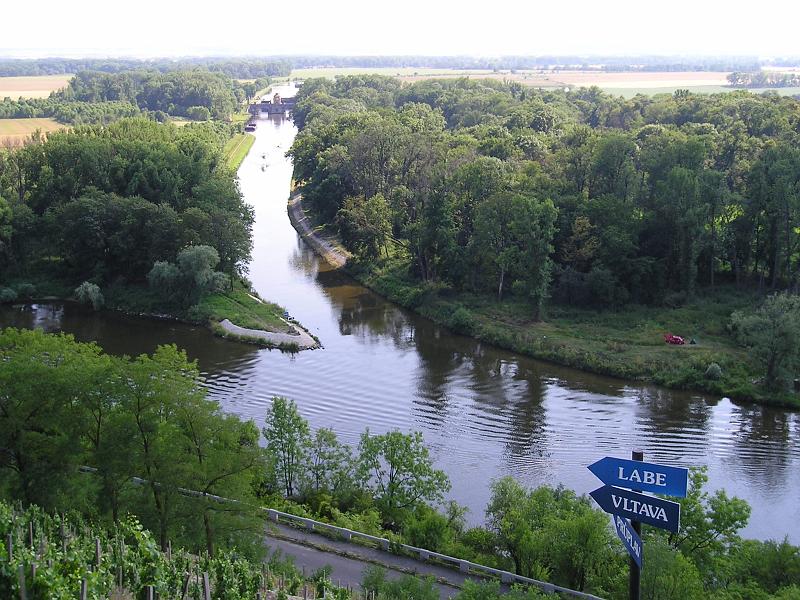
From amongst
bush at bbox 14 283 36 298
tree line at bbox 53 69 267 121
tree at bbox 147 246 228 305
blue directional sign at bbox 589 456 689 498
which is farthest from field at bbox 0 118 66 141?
blue directional sign at bbox 589 456 689 498

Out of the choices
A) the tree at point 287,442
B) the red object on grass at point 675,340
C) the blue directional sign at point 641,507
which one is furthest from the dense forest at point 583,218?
the blue directional sign at point 641,507

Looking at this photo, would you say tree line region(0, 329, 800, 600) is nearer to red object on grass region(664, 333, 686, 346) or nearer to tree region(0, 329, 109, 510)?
tree region(0, 329, 109, 510)

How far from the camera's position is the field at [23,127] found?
86.2 meters

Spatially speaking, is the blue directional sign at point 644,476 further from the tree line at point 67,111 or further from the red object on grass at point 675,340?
the tree line at point 67,111

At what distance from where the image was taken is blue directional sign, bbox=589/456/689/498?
351 inches

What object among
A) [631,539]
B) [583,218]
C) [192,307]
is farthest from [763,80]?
[631,539]

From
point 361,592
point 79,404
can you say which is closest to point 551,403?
point 361,592

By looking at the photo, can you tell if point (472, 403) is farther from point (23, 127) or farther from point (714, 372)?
point (23, 127)

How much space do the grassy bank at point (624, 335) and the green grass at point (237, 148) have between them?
4890 centimetres

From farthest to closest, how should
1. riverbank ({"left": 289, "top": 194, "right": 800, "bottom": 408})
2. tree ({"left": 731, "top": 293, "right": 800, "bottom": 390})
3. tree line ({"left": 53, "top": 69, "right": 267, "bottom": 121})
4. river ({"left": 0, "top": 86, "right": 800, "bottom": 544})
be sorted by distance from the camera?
tree line ({"left": 53, "top": 69, "right": 267, "bottom": 121}) → riverbank ({"left": 289, "top": 194, "right": 800, "bottom": 408}) → tree ({"left": 731, "top": 293, "right": 800, "bottom": 390}) → river ({"left": 0, "top": 86, "right": 800, "bottom": 544})

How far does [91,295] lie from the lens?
43250mm

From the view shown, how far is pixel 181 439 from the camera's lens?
17.7m

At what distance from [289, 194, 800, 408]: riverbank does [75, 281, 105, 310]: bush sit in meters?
14.9

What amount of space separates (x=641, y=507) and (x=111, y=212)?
41098mm
